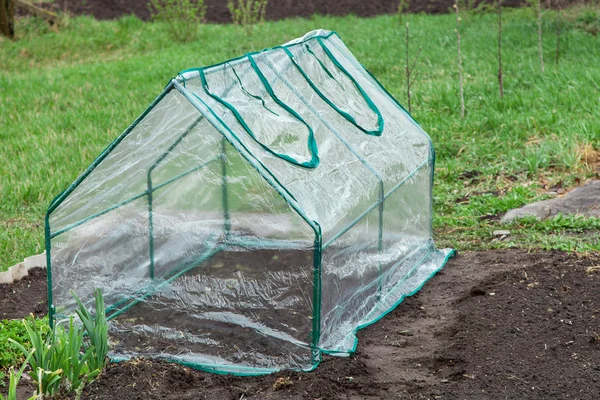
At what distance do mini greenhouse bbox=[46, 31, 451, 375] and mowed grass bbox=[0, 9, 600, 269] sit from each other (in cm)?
167

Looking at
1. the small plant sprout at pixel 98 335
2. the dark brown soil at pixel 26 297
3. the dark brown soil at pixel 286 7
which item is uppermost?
the dark brown soil at pixel 286 7

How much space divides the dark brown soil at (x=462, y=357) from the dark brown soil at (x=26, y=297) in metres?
1.44

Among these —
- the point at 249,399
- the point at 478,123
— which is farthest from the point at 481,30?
the point at 249,399

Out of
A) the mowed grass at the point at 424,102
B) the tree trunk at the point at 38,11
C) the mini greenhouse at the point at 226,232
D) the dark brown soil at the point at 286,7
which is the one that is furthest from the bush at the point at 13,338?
the dark brown soil at the point at 286,7

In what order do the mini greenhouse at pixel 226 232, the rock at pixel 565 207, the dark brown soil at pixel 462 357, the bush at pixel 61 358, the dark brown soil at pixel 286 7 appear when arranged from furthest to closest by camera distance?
A: the dark brown soil at pixel 286 7 < the rock at pixel 565 207 < the mini greenhouse at pixel 226 232 < the dark brown soil at pixel 462 357 < the bush at pixel 61 358

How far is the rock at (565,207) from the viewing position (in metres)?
6.52

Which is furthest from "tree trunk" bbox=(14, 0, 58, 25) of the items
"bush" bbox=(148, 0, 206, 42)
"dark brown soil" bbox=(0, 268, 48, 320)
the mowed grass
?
"dark brown soil" bbox=(0, 268, 48, 320)

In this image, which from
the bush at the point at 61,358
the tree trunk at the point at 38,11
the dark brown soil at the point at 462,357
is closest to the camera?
the bush at the point at 61,358

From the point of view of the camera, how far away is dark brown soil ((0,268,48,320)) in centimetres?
513

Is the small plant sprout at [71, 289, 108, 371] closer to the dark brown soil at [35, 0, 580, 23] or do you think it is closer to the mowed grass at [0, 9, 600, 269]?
the mowed grass at [0, 9, 600, 269]

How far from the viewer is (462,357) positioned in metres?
4.21

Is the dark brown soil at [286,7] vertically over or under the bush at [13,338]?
over

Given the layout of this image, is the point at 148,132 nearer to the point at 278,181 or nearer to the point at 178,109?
the point at 178,109

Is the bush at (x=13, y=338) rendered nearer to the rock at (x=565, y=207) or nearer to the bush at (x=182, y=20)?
the rock at (x=565, y=207)
